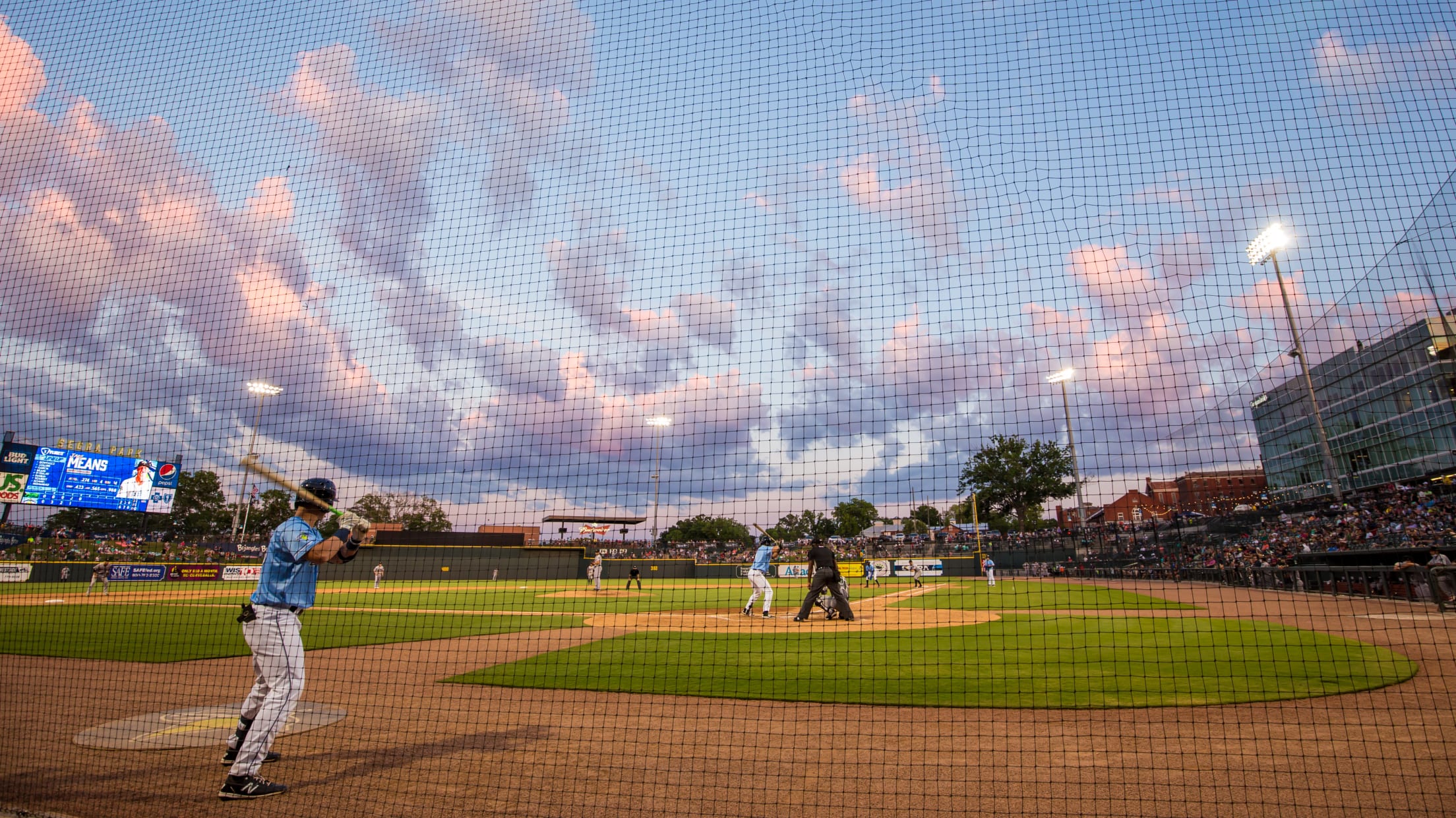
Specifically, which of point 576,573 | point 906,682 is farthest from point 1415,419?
point 576,573

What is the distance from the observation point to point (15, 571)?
28.0m

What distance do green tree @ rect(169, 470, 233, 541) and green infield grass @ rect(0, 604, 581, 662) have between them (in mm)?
56353

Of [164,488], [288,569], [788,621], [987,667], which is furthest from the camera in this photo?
[164,488]

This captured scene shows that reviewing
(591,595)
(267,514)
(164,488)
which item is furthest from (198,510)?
(591,595)

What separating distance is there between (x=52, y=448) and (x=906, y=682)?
4090 centimetres

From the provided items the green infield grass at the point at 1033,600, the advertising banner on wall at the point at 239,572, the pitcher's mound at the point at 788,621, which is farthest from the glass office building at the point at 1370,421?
the advertising banner on wall at the point at 239,572

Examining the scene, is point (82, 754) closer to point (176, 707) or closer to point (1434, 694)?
point (176, 707)

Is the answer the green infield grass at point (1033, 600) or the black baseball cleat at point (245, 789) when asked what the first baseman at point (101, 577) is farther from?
the green infield grass at point (1033, 600)

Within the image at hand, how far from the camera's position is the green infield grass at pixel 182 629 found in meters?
10.3

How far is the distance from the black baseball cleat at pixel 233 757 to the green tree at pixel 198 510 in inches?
2839

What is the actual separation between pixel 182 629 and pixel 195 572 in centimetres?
2417

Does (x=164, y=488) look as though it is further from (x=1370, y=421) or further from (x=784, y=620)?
(x=1370, y=421)

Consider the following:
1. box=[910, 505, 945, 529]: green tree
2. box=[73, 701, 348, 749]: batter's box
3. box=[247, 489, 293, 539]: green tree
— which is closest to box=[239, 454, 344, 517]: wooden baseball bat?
box=[73, 701, 348, 749]: batter's box

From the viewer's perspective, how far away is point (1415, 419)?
26328mm
